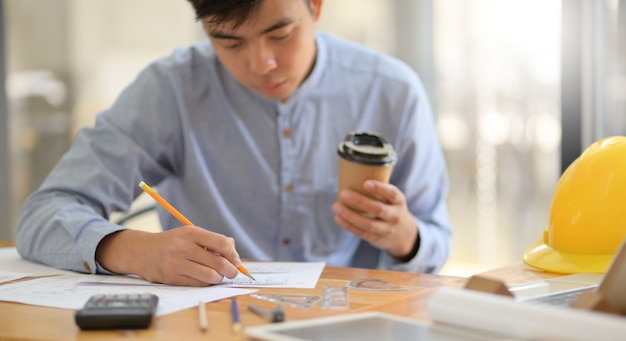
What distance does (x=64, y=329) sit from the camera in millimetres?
1070

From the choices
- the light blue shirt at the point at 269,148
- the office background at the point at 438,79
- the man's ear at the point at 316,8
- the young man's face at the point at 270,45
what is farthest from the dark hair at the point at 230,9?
the office background at the point at 438,79

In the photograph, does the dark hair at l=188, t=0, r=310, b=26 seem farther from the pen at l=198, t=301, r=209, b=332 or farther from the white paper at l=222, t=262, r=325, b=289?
the pen at l=198, t=301, r=209, b=332

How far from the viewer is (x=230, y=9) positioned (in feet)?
5.31

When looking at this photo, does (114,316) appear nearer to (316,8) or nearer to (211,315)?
(211,315)

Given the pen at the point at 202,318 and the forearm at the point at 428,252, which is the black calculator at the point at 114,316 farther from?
the forearm at the point at 428,252

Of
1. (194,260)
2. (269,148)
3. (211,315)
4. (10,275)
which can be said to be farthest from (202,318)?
(269,148)

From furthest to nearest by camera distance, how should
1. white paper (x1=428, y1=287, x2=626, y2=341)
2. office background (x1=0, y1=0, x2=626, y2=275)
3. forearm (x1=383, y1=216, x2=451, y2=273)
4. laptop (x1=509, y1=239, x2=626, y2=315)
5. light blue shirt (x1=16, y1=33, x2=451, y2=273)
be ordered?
office background (x1=0, y1=0, x2=626, y2=275), light blue shirt (x1=16, y1=33, x2=451, y2=273), forearm (x1=383, y1=216, x2=451, y2=273), laptop (x1=509, y1=239, x2=626, y2=315), white paper (x1=428, y1=287, x2=626, y2=341)

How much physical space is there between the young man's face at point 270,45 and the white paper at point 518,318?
0.82 meters

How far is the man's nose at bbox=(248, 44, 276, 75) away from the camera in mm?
1667

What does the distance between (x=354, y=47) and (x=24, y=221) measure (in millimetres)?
934

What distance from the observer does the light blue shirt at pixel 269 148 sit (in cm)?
193

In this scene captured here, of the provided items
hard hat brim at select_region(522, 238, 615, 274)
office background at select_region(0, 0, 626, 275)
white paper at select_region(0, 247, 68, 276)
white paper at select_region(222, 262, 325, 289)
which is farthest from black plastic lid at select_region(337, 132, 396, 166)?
office background at select_region(0, 0, 626, 275)

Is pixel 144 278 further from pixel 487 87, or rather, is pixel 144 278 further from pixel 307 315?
pixel 487 87

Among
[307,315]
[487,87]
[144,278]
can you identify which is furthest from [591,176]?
[487,87]
